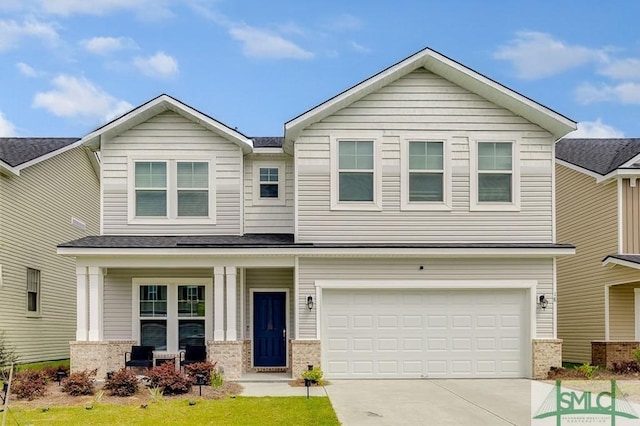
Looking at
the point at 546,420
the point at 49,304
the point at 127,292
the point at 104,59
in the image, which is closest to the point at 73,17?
the point at 104,59

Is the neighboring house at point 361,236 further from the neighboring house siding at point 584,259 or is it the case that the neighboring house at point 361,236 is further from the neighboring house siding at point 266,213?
the neighboring house siding at point 584,259

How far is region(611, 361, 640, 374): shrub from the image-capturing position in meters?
17.0

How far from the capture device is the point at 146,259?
17.5 meters

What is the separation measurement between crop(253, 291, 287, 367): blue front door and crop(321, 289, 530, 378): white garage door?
6.16ft

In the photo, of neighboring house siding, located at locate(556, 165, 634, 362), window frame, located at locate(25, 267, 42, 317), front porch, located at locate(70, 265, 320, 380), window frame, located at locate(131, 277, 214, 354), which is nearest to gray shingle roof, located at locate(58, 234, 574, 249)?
front porch, located at locate(70, 265, 320, 380)

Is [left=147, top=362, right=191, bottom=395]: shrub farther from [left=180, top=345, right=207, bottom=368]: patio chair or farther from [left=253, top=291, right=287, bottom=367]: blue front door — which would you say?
[left=253, top=291, right=287, bottom=367]: blue front door

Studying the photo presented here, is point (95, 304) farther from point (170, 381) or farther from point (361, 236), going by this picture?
point (361, 236)

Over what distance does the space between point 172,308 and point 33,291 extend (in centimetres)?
549

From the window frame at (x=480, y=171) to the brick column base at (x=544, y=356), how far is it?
125 inches

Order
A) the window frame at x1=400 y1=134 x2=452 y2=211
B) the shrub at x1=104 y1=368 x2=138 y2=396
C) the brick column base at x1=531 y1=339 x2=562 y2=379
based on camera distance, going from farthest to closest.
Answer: the window frame at x1=400 y1=134 x2=452 y2=211
the brick column base at x1=531 y1=339 x2=562 y2=379
the shrub at x1=104 y1=368 x2=138 y2=396

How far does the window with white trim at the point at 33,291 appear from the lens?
21531 mm

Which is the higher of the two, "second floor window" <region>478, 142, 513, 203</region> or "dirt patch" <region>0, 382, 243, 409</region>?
"second floor window" <region>478, 142, 513, 203</region>

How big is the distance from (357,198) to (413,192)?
1347 mm

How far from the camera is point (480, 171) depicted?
18078 millimetres
